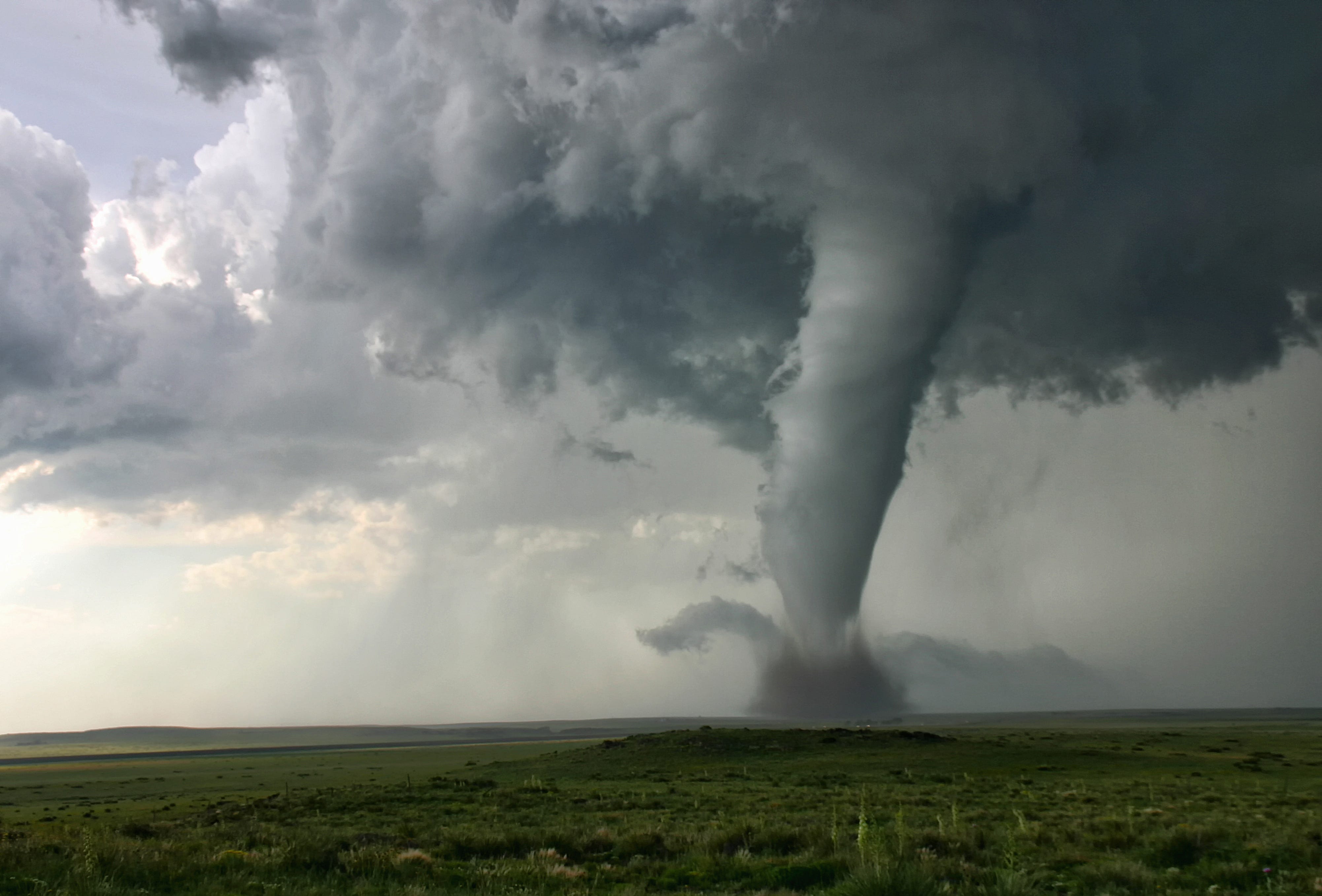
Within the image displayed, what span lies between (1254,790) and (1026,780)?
1150 cm

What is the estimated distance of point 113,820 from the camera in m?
42.2

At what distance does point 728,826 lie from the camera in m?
25.2

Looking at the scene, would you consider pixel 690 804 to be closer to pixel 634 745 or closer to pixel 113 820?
pixel 113 820

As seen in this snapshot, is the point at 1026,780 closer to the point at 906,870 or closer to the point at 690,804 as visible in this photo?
the point at 690,804

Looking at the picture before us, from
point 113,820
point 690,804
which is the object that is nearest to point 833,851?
point 690,804

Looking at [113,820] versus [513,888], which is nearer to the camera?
[513,888]

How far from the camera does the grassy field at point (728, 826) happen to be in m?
15.9

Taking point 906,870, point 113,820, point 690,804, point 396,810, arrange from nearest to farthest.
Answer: point 906,870 → point 690,804 → point 396,810 → point 113,820

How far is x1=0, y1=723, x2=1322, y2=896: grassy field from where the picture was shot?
15.9 meters

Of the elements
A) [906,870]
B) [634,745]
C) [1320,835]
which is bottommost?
[634,745]

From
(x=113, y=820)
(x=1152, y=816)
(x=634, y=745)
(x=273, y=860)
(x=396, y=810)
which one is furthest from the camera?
(x=634, y=745)

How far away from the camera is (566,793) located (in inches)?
1831

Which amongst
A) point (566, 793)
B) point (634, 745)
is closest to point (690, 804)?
point (566, 793)

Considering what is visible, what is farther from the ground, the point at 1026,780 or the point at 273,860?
the point at 273,860
